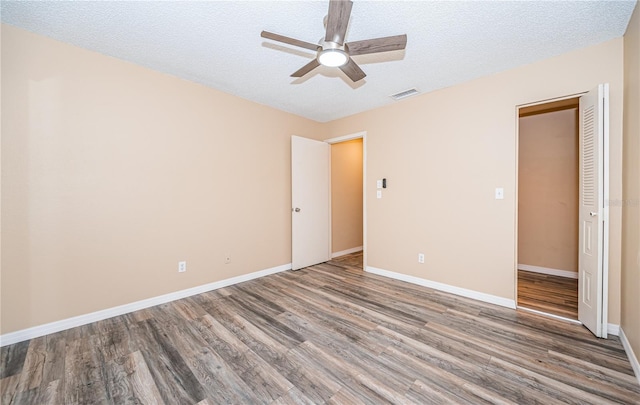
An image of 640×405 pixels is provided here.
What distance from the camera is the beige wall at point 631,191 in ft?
5.65

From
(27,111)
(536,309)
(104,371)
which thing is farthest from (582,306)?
(27,111)

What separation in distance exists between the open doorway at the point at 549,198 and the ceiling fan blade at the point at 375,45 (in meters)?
2.78

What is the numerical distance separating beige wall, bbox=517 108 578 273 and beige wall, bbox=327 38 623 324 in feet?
5.83

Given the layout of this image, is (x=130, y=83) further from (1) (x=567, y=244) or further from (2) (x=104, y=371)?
(1) (x=567, y=244)

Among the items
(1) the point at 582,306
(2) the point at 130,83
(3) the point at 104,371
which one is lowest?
(3) the point at 104,371

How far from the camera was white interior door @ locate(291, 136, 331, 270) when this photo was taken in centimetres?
404

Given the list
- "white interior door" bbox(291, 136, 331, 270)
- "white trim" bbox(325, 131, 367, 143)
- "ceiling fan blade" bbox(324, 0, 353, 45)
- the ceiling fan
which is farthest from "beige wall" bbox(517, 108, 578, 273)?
"ceiling fan blade" bbox(324, 0, 353, 45)

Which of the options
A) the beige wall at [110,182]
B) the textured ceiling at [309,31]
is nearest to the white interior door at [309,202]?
the beige wall at [110,182]

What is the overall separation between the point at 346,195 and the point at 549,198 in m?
3.26

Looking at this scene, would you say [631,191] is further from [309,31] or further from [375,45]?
[309,31]

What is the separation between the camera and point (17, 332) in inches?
80.5

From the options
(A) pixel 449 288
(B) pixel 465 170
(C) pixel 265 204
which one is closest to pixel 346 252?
(C) pixel 265 204

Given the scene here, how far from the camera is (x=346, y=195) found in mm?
5098

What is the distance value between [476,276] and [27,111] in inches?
184
